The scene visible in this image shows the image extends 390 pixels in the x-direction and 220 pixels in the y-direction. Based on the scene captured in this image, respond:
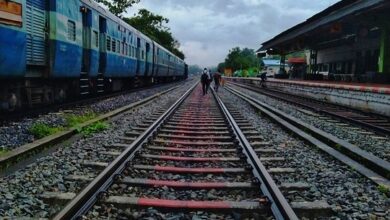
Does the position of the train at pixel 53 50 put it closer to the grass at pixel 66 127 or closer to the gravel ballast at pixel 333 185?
the grass at pixel 66 127

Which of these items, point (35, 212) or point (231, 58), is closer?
point (35, 212)

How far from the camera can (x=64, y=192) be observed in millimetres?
4883

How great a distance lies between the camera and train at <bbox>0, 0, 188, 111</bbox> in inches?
358

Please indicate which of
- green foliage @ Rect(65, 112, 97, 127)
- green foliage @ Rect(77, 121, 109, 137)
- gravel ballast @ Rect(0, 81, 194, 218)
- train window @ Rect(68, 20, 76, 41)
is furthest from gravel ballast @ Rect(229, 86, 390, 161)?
train window @ Rect(68, 20, 76, 41)

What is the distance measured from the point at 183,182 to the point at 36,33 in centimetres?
675

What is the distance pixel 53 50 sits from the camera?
1139 centimetres

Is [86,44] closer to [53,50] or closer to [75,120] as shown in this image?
[53,50]

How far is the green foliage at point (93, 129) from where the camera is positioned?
937 centimetres

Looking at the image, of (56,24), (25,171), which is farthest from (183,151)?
(56,24)

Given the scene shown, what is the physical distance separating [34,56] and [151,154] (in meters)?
4.91

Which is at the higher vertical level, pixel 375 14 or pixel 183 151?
pixel 375 14

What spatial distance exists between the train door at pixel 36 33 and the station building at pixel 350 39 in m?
12.2

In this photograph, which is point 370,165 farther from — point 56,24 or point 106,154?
point 56,24

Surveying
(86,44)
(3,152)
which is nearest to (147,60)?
(86,44)
